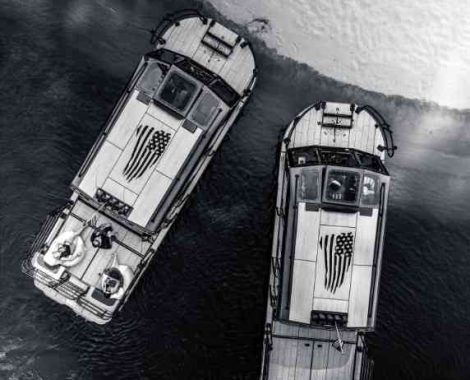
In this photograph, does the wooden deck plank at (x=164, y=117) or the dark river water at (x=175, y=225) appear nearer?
the wooden deck plank at (x=164, y=117)

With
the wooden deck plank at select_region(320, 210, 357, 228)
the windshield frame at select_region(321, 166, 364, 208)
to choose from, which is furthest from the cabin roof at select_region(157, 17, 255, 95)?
the wooden deck plank at select_region(320, 210, 357, 228)

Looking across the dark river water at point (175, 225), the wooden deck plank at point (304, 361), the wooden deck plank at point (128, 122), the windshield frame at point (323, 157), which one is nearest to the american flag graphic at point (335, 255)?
the windshield frame at point (323, 157)

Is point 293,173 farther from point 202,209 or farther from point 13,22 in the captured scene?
point 13,22

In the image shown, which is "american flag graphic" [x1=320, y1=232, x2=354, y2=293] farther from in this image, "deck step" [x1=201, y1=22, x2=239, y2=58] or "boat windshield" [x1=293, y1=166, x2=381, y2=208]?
"deck step" [x1=201, y1=22, x2=239, y2=58]

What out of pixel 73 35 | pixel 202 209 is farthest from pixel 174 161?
pixel 73 35

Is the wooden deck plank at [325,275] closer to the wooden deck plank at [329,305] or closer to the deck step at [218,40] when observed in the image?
the wooden deck plank at [329,305]

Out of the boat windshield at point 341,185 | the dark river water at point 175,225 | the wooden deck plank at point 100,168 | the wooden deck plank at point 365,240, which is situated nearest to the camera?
the boat windshield at point 341,185

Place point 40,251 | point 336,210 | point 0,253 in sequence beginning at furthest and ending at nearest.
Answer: point 0,253 < point 40,251 < point 336,210
